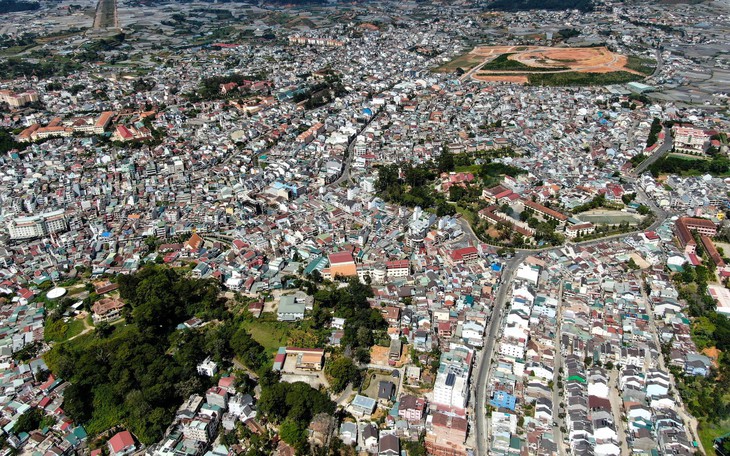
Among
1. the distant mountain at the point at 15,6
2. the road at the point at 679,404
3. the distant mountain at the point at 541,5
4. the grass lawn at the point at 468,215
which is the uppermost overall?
the distant mountain at the point at 15,6

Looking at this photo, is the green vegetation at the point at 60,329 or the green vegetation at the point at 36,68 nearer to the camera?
the green vegetation at the point at 60,329

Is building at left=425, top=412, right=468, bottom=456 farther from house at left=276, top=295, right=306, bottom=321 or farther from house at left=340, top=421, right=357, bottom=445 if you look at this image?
house at left=276, top=295, right=306, bottom=321

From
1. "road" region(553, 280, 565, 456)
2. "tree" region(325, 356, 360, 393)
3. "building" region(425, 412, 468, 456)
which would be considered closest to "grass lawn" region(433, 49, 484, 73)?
"road" region(553, 280, 565, 456)

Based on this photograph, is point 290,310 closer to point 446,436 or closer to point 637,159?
point 446,436

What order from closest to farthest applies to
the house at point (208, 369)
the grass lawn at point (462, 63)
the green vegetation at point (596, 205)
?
the house at point (208, 369) < the green vegetation at point (596, 205) < the grass lawn at point (462, 63)

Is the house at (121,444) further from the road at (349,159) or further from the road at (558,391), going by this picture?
the road at (349,159)

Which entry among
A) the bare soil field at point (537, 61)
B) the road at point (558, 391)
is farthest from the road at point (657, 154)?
the bare soil field at point (537, 61)

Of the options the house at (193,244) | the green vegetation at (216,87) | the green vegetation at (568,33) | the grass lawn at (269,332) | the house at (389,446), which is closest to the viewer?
the house at (389,446)
